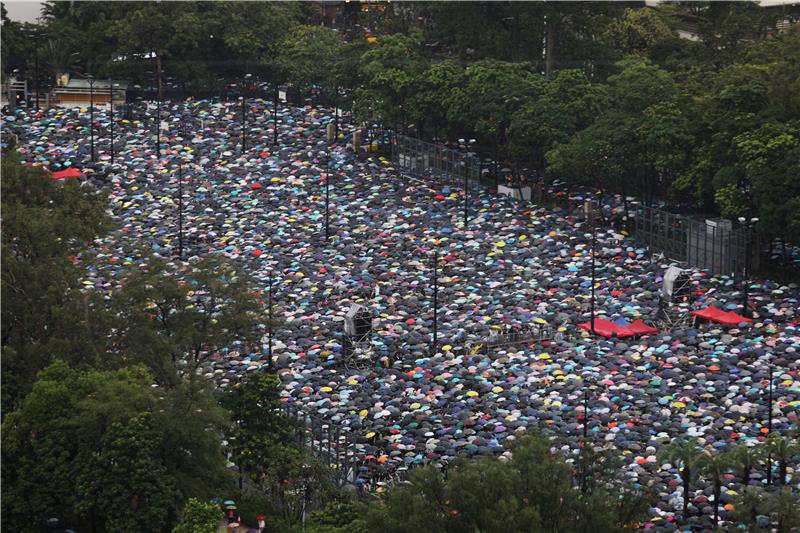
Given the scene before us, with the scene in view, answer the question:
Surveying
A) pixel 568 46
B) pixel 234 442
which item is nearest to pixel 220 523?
pixel 234 442

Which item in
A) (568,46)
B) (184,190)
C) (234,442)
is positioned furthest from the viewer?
(568,46)

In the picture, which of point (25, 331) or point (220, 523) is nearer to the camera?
point (220, 523)

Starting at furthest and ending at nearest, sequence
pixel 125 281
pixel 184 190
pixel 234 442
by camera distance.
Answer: pixel 184 190 → pixel 125 281 → pixel 234 442

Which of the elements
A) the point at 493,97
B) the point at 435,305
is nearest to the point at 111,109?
the point at 493,97

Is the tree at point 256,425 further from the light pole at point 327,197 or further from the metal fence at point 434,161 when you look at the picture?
the metal fence at point 434,161

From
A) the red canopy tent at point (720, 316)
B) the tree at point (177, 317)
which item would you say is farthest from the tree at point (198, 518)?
the red canopy tent at point (720, 316)

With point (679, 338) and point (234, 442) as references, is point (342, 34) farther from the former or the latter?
point (234, 442)
